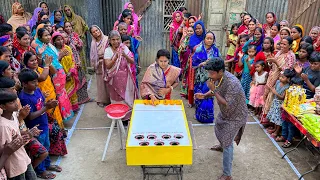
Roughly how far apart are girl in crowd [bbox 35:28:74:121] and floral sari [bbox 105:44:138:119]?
2.69 ft

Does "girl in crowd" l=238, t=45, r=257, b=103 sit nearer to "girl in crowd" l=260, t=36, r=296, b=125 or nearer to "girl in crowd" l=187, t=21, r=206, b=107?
"girl in crowd" l=260, t=36, r=296, b=125

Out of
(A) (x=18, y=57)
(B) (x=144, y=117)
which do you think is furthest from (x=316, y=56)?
(A) (x=18, y=57)

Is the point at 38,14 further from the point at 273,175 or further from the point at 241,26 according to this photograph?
the point at 273,175

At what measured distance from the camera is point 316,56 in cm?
429

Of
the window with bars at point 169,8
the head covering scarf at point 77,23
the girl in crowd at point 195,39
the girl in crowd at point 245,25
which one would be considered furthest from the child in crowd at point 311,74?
the head covering scarf at point 77,23

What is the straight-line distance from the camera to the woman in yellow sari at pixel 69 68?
5.22 metres

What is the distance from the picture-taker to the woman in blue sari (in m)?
5.44

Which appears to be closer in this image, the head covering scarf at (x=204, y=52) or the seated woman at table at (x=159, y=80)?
the seated woman at table at (x=159, y=80)

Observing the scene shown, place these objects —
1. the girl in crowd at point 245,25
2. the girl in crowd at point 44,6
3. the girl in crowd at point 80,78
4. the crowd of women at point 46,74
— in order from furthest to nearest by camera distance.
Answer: the girl in crowd at point 44,6
the girl in crowd at point 245,25
the girl in crowd at point 80,78
the crowd of women at point 46,74

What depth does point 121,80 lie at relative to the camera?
5.21m

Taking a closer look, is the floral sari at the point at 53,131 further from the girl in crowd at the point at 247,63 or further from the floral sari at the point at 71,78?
the girl in crowd at the point at 247,63

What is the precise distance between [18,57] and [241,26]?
5.23 meters

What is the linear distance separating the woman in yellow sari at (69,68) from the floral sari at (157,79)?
1.78 m

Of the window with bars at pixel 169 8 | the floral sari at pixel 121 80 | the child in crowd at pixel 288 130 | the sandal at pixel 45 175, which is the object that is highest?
the window with bars at pixel 169 8
